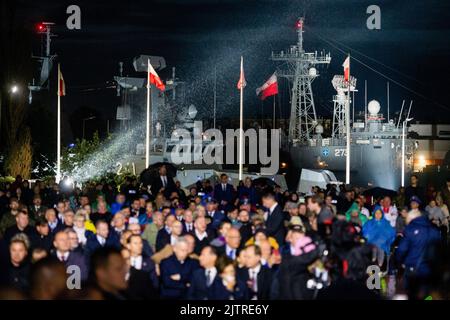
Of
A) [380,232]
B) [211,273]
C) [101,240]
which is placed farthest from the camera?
[380,232]

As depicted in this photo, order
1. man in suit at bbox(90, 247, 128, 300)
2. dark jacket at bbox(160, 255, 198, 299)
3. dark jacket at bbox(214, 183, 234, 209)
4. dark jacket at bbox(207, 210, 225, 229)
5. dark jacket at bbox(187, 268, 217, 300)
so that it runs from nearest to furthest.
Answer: man in suit at bbox(90, 247, 128, 300), dark jacket at bbox(187, 268, 217, 300), dark jacket at bbox(160, 255, 198, 299), dark jacket at bbox(207, 210, 225, 229), dark jacket at bbox(214, 183, 234, 209)

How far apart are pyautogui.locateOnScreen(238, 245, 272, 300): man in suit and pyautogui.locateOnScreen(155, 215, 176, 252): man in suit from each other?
236 cm

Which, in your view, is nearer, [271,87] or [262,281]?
[262,281]

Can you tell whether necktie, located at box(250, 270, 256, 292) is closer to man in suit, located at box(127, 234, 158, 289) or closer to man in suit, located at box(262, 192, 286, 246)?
man in suit, located at box(127, 234, 158, 289)

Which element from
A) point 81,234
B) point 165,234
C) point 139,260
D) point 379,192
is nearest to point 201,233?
point 165,234

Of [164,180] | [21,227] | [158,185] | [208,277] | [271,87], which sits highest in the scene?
[271,87]

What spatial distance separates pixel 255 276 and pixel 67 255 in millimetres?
2606

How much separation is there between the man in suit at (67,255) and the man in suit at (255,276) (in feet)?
7.29

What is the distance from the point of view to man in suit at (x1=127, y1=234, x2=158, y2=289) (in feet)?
36.6

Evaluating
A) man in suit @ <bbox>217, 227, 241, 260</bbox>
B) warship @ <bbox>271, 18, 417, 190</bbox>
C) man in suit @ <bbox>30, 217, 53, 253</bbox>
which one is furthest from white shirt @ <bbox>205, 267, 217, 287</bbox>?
warship @ <bbox>271, 18, 417, 190</bbox>

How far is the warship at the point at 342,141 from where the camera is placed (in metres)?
64.1

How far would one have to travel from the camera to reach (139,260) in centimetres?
1119

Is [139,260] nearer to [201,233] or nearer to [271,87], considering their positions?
[201,233]
